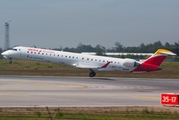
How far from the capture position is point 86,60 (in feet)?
142

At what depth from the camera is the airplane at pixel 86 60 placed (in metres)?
42.5

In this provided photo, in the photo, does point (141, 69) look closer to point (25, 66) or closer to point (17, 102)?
point (17, 102)

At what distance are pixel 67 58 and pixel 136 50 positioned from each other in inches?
3370

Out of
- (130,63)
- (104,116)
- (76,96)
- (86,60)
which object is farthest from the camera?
(86,60)

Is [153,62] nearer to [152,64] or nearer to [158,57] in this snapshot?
[152,64]

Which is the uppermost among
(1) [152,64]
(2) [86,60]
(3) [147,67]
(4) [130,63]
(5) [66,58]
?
(5) [66,58]

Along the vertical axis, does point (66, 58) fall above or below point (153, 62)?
above

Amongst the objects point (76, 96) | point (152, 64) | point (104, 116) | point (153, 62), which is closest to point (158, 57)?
point (153, 62)

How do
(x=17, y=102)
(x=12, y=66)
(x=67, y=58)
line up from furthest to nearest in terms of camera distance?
(x=12, y=66) → (x=67, y=58) → (x=17, y=102)

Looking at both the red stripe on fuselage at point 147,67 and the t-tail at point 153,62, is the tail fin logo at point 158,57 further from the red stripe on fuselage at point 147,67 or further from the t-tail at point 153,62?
the red stripe on fuselage at point 147,67

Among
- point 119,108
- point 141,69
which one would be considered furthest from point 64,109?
point 141,69

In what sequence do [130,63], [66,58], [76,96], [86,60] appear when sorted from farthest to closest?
[86,60], [130,63], [66,58], [76,96]

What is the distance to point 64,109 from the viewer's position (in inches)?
617

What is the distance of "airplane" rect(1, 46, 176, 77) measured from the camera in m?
42.5
